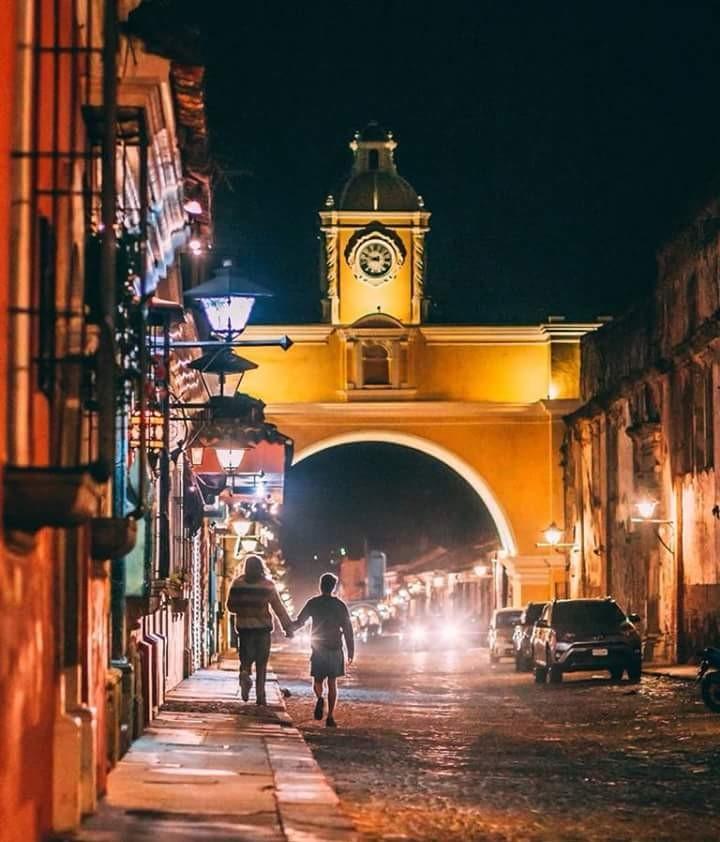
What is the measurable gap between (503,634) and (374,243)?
57.8ft

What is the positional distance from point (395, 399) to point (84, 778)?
157ft

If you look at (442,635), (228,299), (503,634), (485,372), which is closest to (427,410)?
(485,372)

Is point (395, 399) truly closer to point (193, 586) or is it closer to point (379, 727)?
point (193, 586)

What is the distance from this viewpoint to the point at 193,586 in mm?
33781

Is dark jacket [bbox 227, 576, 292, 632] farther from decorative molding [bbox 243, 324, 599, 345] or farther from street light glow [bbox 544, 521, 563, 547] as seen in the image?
decorative molding [bbox 243, 324, 599, 345]

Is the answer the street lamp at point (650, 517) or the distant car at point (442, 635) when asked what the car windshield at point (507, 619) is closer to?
the street lamp at point (650, 517)

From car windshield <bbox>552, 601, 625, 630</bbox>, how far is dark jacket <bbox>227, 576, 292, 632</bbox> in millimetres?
11275

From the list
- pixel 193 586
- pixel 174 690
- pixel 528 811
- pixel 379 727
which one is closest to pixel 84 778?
pixel 528 811

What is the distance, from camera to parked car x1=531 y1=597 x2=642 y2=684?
30.9 metres

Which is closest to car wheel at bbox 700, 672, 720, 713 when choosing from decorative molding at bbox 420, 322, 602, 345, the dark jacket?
the dark jacket

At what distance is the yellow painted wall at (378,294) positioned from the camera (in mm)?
58125

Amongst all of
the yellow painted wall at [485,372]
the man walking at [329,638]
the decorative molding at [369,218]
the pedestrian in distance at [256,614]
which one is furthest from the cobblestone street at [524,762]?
the decorative molding at [369,218]

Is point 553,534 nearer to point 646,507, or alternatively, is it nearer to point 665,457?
point 665,457

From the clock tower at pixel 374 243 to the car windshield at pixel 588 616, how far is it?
86.2ft
